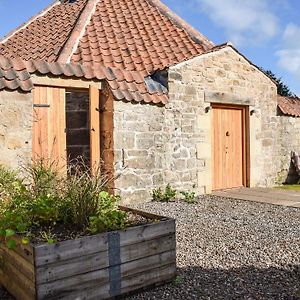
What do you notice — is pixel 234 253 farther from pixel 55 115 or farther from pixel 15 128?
pixel 55 115

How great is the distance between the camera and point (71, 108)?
7867 mm

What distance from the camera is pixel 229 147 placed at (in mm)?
8812

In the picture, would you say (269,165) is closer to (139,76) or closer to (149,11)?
(139,76)

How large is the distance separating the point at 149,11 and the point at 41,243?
927 cm

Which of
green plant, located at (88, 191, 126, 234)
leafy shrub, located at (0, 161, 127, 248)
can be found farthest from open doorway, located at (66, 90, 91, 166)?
green plant, located at (88, 191, 126, 234)

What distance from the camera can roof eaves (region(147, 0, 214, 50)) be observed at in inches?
364

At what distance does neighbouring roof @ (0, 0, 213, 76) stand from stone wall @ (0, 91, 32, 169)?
202cm

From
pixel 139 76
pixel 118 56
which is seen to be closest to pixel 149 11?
pixel 118 56

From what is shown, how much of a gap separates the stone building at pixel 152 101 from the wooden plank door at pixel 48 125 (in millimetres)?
83

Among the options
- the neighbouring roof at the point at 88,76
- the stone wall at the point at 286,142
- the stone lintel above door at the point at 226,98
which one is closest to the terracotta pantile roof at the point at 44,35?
the neighbouring roof at the point at 88,76

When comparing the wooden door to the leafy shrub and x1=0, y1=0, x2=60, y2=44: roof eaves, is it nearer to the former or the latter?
the leafy shrub

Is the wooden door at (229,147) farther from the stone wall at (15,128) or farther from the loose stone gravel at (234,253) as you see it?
the stone wall at (15,128)

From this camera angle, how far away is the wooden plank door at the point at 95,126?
21.2ft

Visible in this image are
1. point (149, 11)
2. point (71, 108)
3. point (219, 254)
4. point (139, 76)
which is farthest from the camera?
point (149, 11)
